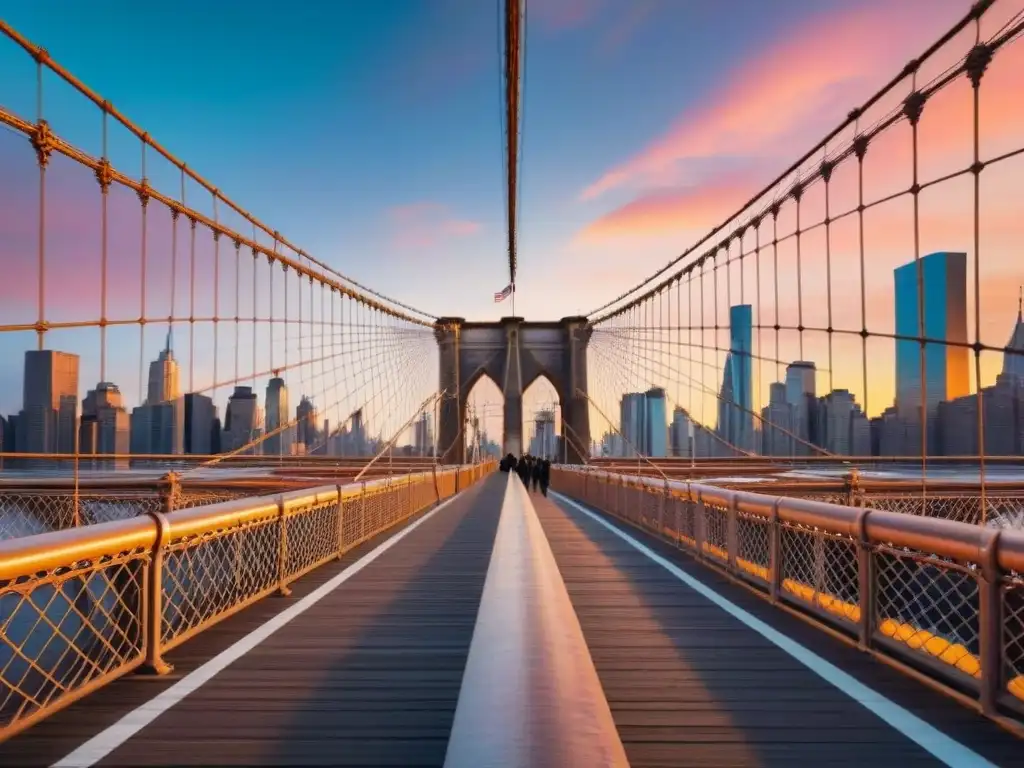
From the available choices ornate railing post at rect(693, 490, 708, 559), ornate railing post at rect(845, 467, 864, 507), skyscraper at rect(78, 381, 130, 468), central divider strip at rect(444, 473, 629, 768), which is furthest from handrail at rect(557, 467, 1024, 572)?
ornate railing post at rect(845, 467, 864, 507)

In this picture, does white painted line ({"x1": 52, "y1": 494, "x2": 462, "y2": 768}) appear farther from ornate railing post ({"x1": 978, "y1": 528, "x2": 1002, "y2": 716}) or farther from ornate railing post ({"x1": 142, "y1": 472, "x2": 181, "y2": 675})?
ornate railing post ({"x1": 978, "y1": 528, "x2": 1002, "y2": 716})

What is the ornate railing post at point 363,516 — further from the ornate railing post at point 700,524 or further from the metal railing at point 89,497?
the metal railing at point 89,497

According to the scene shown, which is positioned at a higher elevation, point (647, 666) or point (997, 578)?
point (997, 578)

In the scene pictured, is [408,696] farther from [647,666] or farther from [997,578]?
[997,578]

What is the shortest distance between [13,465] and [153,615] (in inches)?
1714

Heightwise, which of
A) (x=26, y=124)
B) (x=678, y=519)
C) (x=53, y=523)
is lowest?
(x=53, y=523)

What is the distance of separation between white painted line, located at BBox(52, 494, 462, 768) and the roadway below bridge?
0.01 m

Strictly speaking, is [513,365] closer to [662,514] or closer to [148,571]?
[662,514]

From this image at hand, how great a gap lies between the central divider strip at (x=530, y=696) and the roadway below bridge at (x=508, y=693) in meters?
0.01

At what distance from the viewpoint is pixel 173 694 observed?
4148 millimetres

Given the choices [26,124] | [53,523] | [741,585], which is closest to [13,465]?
[53,523]

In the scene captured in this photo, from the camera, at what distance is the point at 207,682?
172 inches

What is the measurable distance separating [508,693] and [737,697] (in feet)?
6.40

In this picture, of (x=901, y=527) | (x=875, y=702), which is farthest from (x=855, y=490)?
(x=875, y=702)
